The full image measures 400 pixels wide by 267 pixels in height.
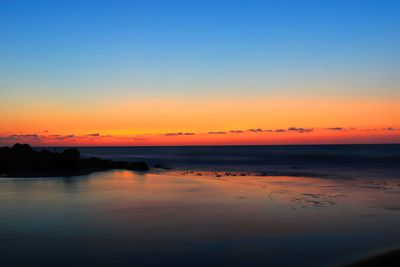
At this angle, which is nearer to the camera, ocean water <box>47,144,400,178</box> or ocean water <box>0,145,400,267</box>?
ocean water <box>0,145,400,267</box>

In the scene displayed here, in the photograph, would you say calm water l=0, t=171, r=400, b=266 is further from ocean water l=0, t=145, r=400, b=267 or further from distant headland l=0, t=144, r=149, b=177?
distant headland l=0, t=144, r=149, b=177

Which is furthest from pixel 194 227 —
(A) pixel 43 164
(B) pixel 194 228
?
(A) pixel 43 164

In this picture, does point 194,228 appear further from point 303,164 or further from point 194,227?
point 303,164

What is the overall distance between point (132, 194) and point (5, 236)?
8930 millimetres

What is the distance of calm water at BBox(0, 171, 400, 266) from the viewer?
8.76 m

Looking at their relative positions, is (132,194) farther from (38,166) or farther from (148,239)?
(38,166)

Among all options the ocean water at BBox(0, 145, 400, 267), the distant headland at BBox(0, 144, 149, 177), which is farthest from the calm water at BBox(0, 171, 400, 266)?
the distant headland at BBox(0, 144, 149, 177)

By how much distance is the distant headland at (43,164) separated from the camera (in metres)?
30.8

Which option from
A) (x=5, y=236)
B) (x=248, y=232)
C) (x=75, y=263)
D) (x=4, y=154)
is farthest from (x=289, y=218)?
(x=4, y=154)

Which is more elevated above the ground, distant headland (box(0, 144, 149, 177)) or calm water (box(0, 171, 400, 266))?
distant headland (box(0, 144, 149, 177))

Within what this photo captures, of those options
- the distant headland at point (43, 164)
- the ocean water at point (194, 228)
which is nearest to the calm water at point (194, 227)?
the ocean water at point (194, 228)

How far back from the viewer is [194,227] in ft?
38.7

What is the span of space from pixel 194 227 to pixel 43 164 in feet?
78.9

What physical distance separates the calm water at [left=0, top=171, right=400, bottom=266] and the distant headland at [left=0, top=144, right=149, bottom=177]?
1185cm
